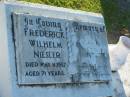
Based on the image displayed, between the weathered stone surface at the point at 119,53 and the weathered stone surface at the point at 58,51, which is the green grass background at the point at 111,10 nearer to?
the weathered stone surface at the point at 119,53

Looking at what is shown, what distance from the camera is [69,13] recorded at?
591cm

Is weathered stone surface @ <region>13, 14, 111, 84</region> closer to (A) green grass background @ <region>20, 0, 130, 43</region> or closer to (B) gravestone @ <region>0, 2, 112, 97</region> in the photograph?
(B) gravestone @ <region>0, 2, 112, 97</region>

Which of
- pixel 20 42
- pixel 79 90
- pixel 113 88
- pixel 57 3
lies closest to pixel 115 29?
pixel 57 3

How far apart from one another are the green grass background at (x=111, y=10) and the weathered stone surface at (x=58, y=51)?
2.84 m

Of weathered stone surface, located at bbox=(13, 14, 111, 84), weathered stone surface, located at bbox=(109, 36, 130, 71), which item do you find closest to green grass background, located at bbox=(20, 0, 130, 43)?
weathered stone surface, located at bbox=(109, 36, 130, 71)

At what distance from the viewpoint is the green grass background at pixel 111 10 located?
30.8 feet

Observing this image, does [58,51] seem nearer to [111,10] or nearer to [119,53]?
[119,53]

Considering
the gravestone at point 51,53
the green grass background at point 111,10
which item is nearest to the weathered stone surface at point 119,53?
the gravestone at point 51,53

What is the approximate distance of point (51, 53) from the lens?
5.43 metres

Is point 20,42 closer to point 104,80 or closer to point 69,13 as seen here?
point 69,13

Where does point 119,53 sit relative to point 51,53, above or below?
below

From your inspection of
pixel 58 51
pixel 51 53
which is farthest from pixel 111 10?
pixel 51 53

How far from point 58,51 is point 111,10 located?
5.37 m

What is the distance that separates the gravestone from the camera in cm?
509
